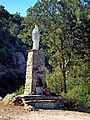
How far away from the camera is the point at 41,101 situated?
8.69 metres

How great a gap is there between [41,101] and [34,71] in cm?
218

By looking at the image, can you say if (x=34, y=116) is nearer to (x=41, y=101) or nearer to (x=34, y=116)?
(x=34, y=116)

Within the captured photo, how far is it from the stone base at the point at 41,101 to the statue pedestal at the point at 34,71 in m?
0.73

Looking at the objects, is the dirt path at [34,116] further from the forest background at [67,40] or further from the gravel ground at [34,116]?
the forest background at [67,40]

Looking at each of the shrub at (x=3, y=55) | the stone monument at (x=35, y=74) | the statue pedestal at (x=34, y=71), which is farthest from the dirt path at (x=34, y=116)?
the shrub at (x=3, y=55)

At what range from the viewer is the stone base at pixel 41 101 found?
8602 millimetres

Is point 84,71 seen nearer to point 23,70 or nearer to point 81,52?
point 81,52

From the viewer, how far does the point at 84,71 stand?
39.1 ft

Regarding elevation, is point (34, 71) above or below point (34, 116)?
above

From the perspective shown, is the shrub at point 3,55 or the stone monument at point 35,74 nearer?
the stone monument at point 35,74

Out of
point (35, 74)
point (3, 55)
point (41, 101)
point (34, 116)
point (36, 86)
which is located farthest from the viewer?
point (3, 55)

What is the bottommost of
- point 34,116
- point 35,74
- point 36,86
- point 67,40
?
point 34,116

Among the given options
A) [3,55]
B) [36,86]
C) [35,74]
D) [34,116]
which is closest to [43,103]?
[36,86]

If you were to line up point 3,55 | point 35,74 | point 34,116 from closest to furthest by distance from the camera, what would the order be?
point 34,116
point 35,74
point 3,55
